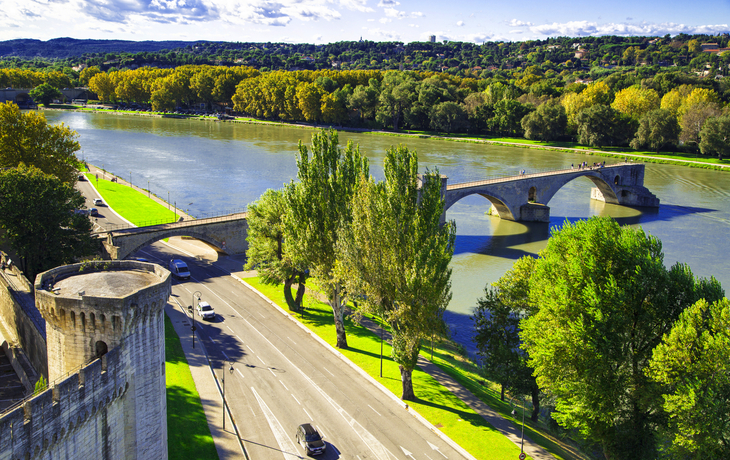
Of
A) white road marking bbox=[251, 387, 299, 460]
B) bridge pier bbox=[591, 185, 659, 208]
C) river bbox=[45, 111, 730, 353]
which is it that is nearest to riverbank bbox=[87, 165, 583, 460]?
river bbox=[45, 111, 730, 353]

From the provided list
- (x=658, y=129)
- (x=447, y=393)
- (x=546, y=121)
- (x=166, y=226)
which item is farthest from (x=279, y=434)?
(x=546, y=121)

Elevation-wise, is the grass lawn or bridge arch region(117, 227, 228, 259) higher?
bridge arch region(117, 227, 228, 259)

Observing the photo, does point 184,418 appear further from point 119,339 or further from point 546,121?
point 546,121

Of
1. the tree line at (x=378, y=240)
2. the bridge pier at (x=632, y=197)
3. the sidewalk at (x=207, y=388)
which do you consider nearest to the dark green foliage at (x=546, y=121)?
the bridge pier at (x=632, y=197)

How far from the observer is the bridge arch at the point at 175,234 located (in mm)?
45062

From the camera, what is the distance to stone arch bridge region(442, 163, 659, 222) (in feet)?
238

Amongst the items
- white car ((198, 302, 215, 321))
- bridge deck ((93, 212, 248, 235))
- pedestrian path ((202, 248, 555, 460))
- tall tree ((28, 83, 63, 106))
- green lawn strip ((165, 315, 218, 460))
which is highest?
tall tree ((28, 83, 63, 106))

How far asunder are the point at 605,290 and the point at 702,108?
397ft

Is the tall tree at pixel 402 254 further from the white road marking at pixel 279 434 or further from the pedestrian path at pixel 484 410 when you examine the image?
the white road marking at pixel 279 434

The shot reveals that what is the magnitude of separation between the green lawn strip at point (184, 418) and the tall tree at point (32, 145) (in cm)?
3401

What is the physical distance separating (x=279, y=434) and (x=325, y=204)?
14.3m

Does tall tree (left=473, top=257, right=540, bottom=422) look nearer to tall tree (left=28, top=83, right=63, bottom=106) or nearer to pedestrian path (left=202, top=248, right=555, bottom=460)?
pedestrian path (left=202, top=248, right=555, bottom=460)

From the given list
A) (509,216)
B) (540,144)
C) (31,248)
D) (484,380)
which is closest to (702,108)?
(540,144)

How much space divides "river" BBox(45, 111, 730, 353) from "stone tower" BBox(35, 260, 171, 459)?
20.6m
